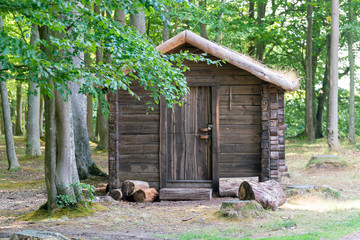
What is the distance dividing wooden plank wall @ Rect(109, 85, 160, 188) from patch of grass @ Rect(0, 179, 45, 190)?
3.17m

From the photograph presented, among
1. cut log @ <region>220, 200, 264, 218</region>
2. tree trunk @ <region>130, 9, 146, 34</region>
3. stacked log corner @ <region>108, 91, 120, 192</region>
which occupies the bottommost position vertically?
cut log @ <region>220, 200, 264, 218</region>

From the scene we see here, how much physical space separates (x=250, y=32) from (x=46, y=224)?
17418 millimetres

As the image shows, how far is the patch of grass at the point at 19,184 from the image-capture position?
11.6 meters

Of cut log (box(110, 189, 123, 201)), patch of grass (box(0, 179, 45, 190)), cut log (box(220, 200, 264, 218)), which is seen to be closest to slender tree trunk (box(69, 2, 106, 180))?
patch of grass (box(0, 179, 45, 190))

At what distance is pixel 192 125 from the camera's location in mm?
10195

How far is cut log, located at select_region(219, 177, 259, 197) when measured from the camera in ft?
32.0

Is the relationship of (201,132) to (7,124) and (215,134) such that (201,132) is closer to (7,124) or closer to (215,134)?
(215,134)

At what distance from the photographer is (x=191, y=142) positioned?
10.2m

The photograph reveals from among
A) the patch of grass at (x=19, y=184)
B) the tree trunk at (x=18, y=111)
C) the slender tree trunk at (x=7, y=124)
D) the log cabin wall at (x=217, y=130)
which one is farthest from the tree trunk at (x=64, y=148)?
the tree trunk at (x=18, y=111)

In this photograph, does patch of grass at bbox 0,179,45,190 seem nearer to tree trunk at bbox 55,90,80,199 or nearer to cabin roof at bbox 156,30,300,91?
tree trunk at bbox 55,90,80,199

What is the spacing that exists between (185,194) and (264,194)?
7.32 feet

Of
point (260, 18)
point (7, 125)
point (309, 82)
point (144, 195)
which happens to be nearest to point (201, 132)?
point (144, 195)

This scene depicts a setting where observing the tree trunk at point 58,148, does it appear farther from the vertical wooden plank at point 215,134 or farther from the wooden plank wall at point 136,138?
the vertical wooden plank at point 215,134

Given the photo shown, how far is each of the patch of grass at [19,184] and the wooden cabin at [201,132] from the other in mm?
3109
